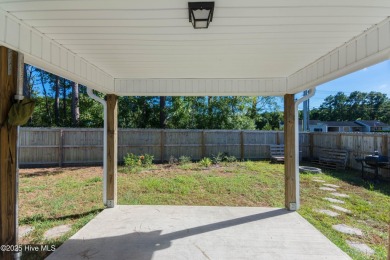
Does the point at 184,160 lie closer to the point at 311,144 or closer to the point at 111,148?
the point at 111,148

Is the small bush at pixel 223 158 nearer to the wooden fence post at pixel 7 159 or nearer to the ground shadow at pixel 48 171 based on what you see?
the ground shadow at pixel 48 171

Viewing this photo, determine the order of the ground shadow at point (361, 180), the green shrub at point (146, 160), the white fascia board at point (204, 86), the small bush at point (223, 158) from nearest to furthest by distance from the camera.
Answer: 1. the white fascia board at point (204, 86)
2. the ground shadow at point (361, 180)
3. the green shrub at point (146, 160)
4. the small bush at point (223, 158)

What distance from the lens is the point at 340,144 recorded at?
8.87 meters

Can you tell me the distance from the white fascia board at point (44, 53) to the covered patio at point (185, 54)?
1 cm

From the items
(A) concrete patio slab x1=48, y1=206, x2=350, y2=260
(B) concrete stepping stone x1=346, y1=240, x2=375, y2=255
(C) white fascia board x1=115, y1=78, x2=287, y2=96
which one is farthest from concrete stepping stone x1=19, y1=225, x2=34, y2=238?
(B) concrete stepping stone x1=346, y1=240, x2=375, y2=255

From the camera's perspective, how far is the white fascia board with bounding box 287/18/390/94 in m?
1.98

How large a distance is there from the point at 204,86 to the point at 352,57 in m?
2.33

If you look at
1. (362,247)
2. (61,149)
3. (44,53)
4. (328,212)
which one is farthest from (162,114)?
(362,247)

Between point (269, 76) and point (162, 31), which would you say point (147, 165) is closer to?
point (269, 76)

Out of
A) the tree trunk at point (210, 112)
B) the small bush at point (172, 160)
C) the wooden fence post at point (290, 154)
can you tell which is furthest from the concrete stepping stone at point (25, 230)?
the tree trunk at point (210, 112)

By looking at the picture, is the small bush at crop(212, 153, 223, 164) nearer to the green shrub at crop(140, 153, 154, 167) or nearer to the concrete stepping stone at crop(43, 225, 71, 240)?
the green shrub at crop(140, 153, 154, 167)

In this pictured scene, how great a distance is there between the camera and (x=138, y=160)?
8.42 metres

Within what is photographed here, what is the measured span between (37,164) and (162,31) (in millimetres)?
8747

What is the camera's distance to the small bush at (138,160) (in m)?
8.21
